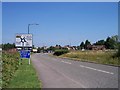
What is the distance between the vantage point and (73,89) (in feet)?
45.0

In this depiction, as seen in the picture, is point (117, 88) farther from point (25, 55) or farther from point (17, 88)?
point (25, 55)

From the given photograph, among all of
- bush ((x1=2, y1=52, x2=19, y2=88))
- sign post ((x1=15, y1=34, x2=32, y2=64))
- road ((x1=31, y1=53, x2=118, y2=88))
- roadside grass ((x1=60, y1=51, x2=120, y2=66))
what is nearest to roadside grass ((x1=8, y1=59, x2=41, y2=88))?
bush ((x1=2, y1=52, x2=19, y2=88))

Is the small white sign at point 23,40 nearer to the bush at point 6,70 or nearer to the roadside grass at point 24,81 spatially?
the bush at point 6,70

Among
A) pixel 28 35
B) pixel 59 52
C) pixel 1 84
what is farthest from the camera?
pixel 59 52

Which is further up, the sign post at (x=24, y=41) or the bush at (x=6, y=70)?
the sign post at (x=24, y=41)

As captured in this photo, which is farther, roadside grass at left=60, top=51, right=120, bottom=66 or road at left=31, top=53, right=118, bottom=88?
roadside grass at left=60, top=51, right=120, bottom=66

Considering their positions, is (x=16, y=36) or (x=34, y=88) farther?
(x=16, y=36)

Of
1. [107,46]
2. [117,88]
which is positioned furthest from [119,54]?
[107,46]

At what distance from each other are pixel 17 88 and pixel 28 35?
1930 centimetres

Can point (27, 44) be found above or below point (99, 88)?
above

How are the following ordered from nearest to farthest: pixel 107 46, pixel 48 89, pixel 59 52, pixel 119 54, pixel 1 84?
pixel 1 84 < pixel 48 89 < pixel 119 54 < pixel 59 52 < pixel 107 46

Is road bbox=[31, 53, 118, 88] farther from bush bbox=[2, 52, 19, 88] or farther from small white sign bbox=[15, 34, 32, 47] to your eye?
small white sign bbox=[15, 34, 32, 47]

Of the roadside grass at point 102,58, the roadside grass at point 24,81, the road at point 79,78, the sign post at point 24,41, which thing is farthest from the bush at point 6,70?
the roadside grass at point 102,58

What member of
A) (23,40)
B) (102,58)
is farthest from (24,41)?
(102,58)
